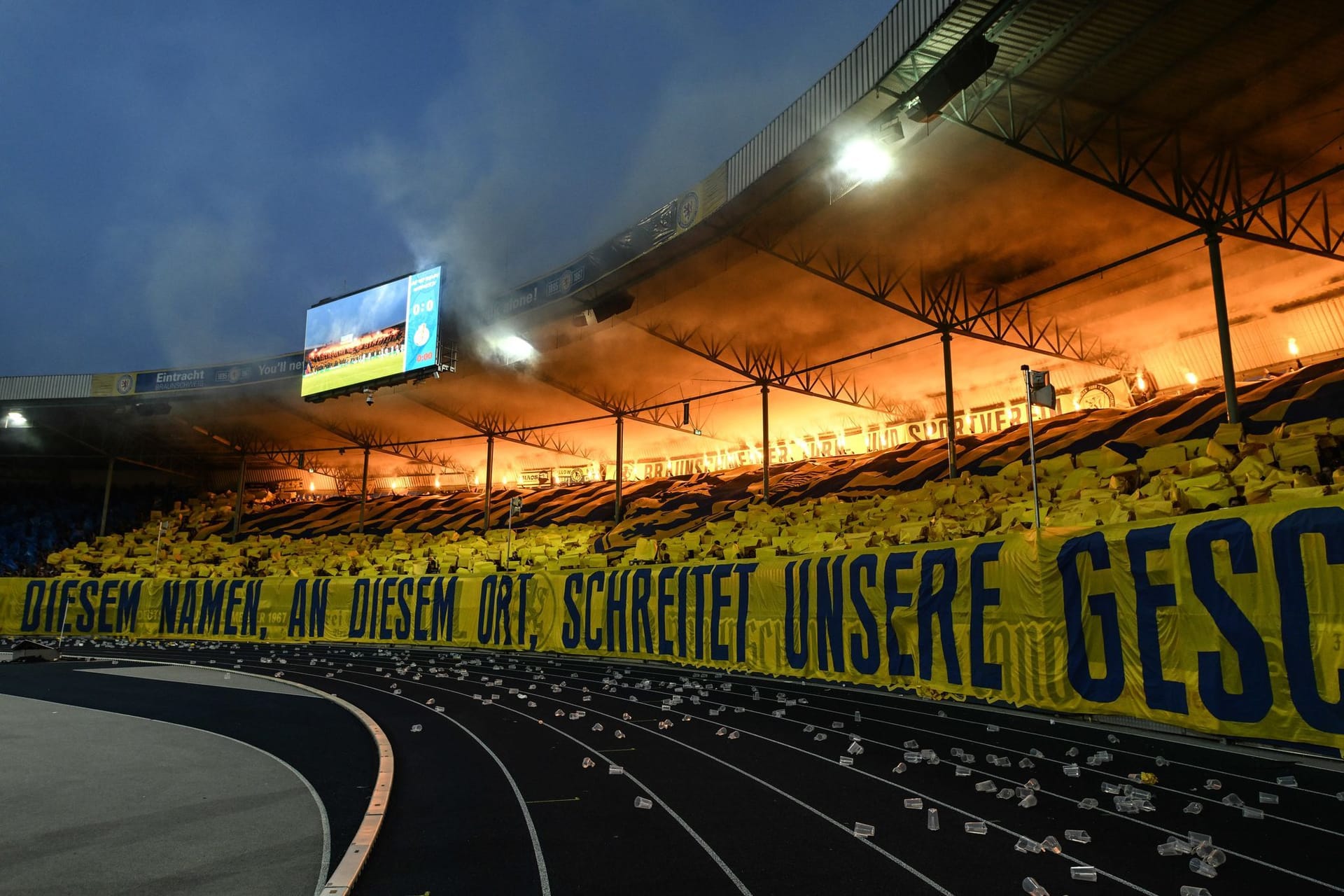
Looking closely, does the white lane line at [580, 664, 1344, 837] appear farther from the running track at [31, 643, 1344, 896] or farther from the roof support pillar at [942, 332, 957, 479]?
the roof support pillar at [942, 332, 957, 479]

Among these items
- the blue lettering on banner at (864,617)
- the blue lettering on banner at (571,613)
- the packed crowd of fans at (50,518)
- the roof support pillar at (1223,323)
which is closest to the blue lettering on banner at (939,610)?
the blue lettering on banner at (864,617)

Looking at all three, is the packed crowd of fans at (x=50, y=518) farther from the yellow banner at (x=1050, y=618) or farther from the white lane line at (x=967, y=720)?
the white lane line at (x=967, y=720)

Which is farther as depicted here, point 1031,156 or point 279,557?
point 279,557

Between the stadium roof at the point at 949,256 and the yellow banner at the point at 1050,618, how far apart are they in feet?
21.5

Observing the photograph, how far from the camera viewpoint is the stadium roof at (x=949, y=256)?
1094 cm

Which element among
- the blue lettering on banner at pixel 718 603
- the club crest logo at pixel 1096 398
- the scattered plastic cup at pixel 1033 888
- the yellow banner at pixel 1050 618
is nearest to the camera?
the scattered plastic cup at pixel 1033 888

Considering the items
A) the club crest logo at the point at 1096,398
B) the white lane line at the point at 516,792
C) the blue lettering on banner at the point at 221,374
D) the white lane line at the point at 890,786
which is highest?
the blue lettering on banner at the point at 221,374

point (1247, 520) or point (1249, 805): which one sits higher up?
point (1247, 520)

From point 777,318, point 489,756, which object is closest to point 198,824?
point 489,756

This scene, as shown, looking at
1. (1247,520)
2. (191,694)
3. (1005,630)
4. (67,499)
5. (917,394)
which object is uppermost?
(917,394)

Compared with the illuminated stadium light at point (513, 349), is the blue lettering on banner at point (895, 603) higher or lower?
lower

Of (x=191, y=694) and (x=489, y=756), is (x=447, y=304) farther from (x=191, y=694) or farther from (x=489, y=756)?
(x=489, y=756)

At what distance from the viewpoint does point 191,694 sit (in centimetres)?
993

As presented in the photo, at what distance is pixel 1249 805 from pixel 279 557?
28.0 m
